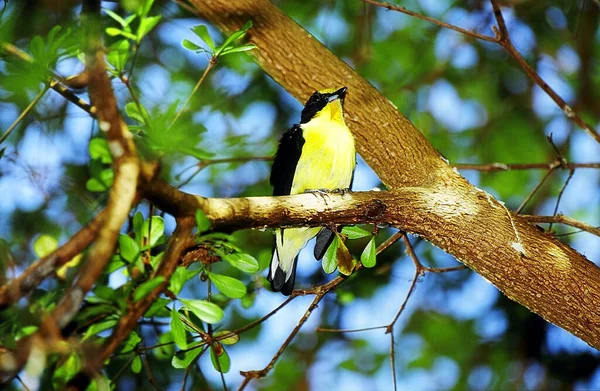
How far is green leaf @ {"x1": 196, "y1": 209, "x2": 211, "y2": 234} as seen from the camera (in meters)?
1.99

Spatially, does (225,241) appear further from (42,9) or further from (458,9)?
(458,9)

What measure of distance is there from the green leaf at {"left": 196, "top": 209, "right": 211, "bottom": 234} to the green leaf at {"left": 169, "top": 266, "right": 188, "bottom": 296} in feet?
0.42

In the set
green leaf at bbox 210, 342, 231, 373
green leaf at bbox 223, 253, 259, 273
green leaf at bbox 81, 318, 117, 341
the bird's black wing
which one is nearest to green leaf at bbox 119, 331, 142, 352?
green leaf at bbox 210, 342, 231, 373

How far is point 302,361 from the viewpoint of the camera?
5645mm

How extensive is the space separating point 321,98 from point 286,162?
398 mm

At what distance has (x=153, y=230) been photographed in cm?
225

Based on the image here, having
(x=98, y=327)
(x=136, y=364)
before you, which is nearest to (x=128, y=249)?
(x=98, y=327)

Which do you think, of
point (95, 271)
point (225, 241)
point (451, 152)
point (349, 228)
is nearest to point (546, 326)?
point (451, 152)

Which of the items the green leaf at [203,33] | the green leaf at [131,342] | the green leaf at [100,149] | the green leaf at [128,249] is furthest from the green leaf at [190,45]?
the green leaf at [131,342]

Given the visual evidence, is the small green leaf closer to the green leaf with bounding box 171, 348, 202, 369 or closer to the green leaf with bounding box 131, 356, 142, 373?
the green leaf with bounding box 171, 348, 202, 369

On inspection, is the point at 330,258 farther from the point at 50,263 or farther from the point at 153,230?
the point at 50,263

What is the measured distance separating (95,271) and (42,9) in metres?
1.65

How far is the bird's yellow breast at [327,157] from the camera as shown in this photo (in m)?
3.40

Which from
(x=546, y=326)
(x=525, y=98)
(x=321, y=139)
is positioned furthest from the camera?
(x=525, y=98)
